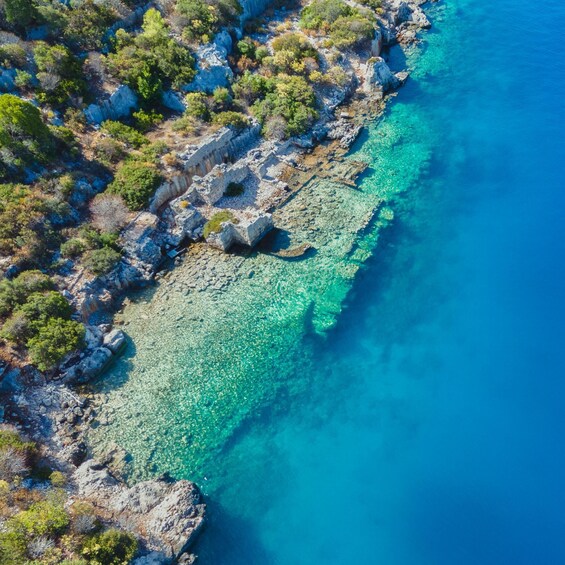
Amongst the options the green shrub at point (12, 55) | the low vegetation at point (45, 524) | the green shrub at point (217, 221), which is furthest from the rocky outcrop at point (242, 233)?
the green shrub at point (12, 55)

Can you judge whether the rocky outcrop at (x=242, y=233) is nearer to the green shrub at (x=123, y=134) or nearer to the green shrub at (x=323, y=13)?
the green shrub at (x=123, y=134)

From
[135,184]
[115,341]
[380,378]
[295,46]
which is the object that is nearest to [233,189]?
[135,184]

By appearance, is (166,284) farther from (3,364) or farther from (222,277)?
(3,364)

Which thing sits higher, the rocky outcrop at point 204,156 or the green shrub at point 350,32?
the green shrub at point 350,32

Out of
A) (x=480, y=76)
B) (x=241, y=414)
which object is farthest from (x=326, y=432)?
(x=480, y=76)

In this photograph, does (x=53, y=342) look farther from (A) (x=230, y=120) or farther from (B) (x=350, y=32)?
(B) (x=350, y=32)
